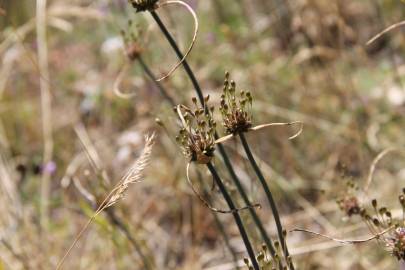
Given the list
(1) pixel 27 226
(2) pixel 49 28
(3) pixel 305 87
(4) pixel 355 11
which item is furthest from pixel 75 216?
(2) pixel 49 28

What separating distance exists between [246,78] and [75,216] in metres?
1.09

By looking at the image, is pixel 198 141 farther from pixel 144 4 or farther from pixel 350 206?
pixel 350 206

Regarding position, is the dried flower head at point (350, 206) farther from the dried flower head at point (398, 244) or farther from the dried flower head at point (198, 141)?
the dried flower head at point (198, 141)

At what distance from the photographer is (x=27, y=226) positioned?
2.32 meters

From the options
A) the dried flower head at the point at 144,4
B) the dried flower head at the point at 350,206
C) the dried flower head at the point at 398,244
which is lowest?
the dried flower head at the point at 398,244

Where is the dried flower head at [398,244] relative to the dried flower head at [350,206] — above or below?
below

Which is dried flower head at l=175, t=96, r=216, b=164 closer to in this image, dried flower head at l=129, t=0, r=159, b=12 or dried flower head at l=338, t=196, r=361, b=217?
dried flower head at l=129, t=0, r=159, b=12

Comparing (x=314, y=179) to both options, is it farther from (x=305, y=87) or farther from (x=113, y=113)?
(x=113, y=113)

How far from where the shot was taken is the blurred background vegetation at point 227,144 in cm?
235

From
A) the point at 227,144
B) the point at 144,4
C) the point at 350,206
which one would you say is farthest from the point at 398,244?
the point at 227,144

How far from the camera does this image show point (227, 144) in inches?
105

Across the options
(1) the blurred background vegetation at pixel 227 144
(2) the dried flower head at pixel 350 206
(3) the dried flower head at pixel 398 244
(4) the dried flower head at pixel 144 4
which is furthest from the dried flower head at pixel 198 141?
(1) the blurred background vegetation at pixel 227 144

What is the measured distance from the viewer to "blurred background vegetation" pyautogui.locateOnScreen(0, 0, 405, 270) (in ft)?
7.70

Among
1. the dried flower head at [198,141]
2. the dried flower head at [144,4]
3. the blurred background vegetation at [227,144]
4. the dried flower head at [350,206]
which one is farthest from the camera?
the blurred background vegetation at [227,144]
